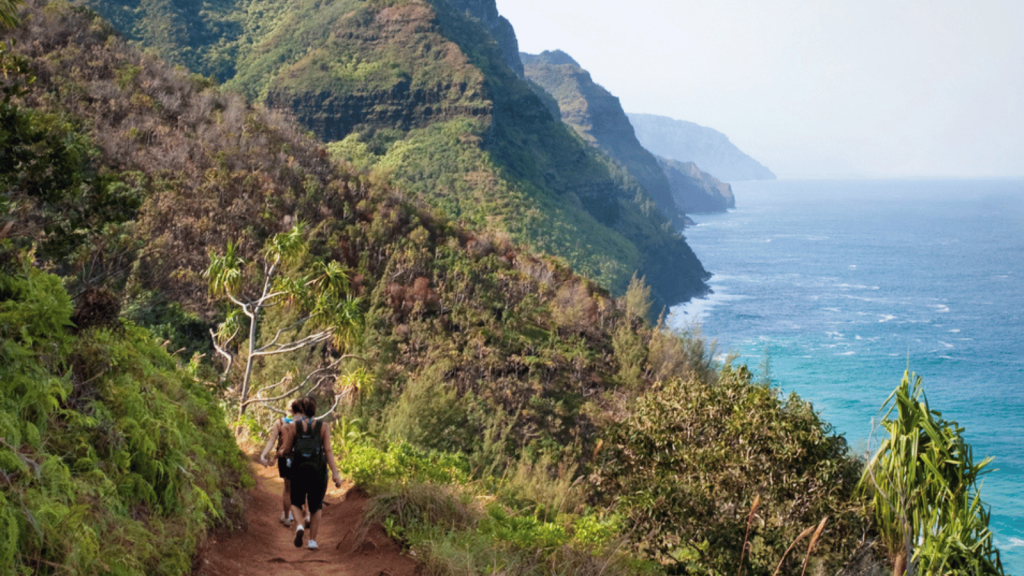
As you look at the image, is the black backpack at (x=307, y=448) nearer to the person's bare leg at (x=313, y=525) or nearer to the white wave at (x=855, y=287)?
the person's bare leg at (x=313, y=525)

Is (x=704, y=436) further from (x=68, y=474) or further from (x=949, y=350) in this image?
(x=949, y=350)

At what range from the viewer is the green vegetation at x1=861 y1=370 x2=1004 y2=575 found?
570cm

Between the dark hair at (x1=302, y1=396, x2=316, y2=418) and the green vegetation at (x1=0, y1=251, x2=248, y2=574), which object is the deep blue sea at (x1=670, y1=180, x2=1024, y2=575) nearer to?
the dark hair at (x1=302, y1=396, x2=316, y2=418)

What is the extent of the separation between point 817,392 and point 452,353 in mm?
39108

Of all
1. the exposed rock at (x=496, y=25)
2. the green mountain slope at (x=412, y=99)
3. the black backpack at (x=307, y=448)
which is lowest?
the black backpack at (x=307, y=448)

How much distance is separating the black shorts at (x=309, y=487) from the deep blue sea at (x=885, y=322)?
6.25 meters

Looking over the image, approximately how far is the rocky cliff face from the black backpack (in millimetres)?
154653

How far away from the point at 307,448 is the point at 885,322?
82.4m

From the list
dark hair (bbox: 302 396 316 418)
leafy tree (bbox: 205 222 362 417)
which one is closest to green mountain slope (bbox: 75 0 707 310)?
leafy tree (bbox: 205 222 362 417)

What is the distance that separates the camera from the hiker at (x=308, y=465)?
5285 millimetres

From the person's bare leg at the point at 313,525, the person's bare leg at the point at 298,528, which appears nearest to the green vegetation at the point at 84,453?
the person's bare leg at the point at 298,528

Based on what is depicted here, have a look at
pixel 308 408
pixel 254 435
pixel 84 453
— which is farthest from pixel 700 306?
pixel 84 453

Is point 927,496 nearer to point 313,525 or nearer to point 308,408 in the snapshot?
point 313,525

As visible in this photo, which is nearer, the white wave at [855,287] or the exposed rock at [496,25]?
the white wave at [855,287]
